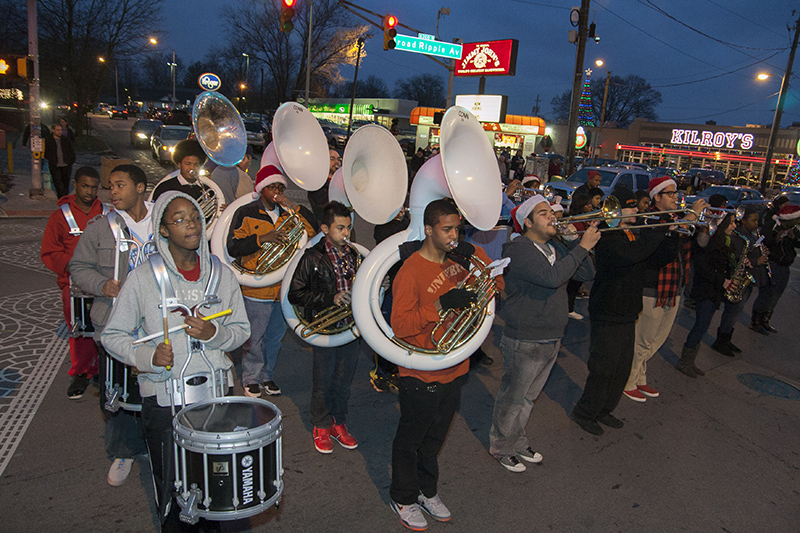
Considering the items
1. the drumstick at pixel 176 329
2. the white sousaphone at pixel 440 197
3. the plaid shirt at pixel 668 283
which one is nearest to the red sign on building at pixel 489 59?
the plaid shirt at pixel 668 283

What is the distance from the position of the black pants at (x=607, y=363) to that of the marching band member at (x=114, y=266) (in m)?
3.54

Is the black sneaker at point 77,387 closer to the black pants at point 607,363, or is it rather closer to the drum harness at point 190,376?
the drum harness at point 190,376

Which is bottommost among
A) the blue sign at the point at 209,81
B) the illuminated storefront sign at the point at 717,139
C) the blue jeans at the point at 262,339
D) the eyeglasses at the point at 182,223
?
the blue jeans at the point at 262,339

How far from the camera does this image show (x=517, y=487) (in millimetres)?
3855

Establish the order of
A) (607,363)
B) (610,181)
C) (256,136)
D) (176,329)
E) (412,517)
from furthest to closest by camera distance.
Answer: (256,136) → (610,181) → (607,363) → (412,517) → (176,329)

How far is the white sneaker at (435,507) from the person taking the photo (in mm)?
3393

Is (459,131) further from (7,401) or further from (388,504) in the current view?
(7,401)

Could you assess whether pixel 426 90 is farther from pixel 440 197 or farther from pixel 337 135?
pixel 440 197

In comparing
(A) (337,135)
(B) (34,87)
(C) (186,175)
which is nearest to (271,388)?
(C) (186,175)

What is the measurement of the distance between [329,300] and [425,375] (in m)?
1.04

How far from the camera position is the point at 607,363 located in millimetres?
4488

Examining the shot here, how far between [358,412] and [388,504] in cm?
125

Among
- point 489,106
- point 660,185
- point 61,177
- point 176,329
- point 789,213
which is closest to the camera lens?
point 176,329

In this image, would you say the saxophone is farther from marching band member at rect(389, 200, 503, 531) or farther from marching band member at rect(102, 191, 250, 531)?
marching band member at rect(102, 191, 250, 531)
